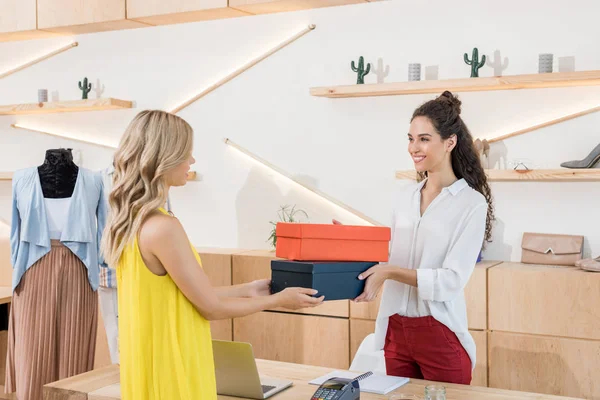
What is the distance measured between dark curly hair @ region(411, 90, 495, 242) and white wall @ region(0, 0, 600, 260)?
1.38 meters

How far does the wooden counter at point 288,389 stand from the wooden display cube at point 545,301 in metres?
1.36

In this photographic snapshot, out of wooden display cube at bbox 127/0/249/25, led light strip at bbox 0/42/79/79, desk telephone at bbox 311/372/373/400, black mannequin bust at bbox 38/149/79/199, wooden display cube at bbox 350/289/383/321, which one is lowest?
wooden display cube at bbox 350/289/383/321

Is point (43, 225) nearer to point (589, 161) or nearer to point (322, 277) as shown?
point (322, 277)

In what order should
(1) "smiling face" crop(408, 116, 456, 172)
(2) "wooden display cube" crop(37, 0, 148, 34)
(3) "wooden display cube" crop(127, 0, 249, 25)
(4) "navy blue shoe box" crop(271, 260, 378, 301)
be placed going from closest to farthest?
1. (4) "navy blue shoe box" crop(271, 260, 378, 301)
2. (1) "smiling face" crop(408, 116, 456, 172)
3. (3) "wooden display cube" crop(127, 0, 249, 25)
4. (2) "wooden display cube" crop(37, 0, 148, 34)

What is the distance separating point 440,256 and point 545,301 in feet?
4.01

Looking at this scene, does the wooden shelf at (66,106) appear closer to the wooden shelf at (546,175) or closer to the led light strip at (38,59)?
the led light strip at (38,59)

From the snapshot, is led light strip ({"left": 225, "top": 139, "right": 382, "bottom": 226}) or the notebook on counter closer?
the notebook on counter

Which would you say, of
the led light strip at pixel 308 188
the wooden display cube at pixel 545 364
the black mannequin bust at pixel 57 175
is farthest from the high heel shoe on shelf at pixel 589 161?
the black mannequin bust at pixel 57 175

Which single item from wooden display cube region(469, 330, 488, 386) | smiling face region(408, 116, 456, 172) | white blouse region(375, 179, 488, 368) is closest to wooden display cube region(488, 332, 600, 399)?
wooden display cube region(469, 330, 488, 386)

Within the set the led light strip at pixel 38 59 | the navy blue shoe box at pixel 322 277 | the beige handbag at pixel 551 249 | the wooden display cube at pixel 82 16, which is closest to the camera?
the navy blue shoe box at pixel 322 277

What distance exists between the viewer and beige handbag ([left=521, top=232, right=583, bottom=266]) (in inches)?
144

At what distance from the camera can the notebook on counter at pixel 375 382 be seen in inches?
84.9

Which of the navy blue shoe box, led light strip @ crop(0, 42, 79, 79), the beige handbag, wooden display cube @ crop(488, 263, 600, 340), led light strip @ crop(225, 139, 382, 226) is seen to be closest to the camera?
the navy blue shoe box

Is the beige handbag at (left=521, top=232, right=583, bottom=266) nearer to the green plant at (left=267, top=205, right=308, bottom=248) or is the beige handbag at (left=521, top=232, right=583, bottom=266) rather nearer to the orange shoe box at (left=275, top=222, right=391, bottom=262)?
the green plant at (left=267, top=205, right=308, bottom=248)
